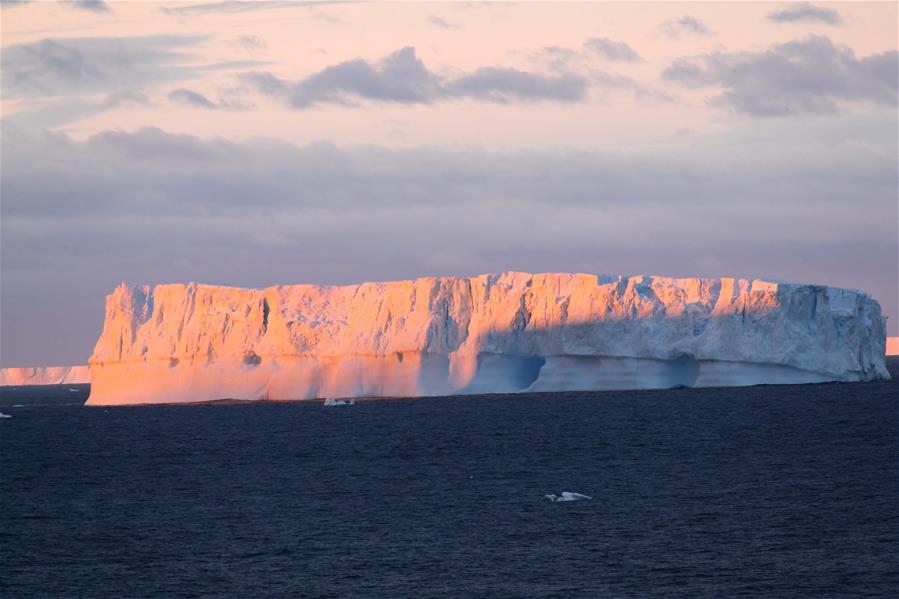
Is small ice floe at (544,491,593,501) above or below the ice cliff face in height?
below

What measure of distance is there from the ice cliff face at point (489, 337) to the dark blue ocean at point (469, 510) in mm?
3307

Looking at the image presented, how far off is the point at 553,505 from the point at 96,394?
36517mm

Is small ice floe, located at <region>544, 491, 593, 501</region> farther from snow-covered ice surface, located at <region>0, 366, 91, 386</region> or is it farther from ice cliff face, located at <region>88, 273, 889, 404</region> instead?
snow-covered ice surface, located at <region>0, 366, 91, 386</region>

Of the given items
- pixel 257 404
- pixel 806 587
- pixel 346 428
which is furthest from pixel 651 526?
pixel 257 404

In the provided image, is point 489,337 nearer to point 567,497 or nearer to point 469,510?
point 567,497

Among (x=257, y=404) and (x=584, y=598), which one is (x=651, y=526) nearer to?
(x=584, y=598)

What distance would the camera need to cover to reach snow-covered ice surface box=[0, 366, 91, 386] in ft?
419

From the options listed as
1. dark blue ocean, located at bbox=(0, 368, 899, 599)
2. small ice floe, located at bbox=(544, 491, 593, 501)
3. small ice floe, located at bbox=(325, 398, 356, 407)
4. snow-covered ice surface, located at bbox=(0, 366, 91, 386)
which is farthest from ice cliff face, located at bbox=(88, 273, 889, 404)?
snow-covered ice surface, located at bbox=(0, 366, 91, 386)

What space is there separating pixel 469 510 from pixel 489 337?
24.4 meters

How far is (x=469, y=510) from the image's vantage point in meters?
21.8

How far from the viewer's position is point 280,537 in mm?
19438

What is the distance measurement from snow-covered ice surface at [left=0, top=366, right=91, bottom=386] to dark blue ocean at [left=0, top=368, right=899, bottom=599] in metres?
88.5

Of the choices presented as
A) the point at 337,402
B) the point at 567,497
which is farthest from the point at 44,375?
the point at 567,497

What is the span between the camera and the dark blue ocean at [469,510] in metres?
16.0
